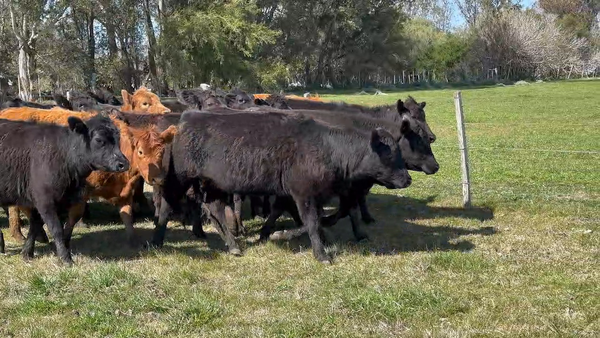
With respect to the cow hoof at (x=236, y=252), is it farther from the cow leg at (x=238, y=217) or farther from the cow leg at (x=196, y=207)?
the cow leg at (x=238, y=217)

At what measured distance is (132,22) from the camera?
154ft

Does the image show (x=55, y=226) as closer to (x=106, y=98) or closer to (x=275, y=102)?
(x=275, y=102)

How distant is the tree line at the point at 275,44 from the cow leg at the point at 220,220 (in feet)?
104

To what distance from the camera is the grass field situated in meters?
5.37

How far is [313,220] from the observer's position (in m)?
7.82

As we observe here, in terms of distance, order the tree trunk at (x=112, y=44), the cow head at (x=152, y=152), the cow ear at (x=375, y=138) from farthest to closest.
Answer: the tree trunk at (x=112, y=44)
the cow head at (x=152, y=152)
the cow ear at (x=375, y=138)

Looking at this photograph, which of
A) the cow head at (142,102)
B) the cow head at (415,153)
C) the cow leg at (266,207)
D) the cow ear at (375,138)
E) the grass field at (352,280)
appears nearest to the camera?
the grass field at (352,280)

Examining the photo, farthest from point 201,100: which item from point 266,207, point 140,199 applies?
point 266,207

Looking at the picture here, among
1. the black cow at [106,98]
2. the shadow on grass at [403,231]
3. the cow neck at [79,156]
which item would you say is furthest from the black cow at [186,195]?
the black cow at [106,98]

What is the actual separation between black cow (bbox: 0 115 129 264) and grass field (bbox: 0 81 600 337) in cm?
67

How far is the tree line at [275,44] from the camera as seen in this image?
42.0 meters

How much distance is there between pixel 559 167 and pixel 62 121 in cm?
1041

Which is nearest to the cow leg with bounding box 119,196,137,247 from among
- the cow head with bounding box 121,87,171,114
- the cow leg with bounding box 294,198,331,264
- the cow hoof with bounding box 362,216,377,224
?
the cow leg with bounding box 294,198,331,264

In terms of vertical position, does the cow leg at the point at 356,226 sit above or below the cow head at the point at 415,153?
below
